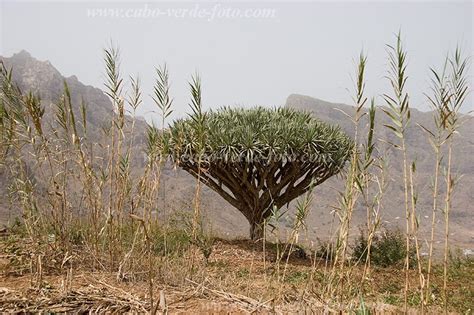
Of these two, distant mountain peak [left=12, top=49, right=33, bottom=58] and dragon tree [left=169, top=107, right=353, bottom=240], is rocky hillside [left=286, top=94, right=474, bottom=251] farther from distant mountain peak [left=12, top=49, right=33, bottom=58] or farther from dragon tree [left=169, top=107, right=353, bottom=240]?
distant mountain peak [left=12, top=49, right=33, bottom=58]

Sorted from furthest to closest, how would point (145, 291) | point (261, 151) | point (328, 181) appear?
point (328, 181) → point (261, 151) → point (145, 291)

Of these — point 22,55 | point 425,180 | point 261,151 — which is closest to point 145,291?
point 261,151

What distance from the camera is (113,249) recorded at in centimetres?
375

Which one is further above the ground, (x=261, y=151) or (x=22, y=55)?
(x=22, y=55)

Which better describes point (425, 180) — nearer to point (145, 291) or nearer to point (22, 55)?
point (145, 291)

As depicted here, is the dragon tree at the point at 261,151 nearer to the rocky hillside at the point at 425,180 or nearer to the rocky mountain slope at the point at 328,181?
the rocky mountain slope at the point at 328,181

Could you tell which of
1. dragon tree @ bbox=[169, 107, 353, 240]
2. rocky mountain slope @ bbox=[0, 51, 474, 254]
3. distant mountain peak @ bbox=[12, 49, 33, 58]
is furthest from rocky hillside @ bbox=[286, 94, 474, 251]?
distant mountain peak @ bbox=[12, 49, 33, 58]

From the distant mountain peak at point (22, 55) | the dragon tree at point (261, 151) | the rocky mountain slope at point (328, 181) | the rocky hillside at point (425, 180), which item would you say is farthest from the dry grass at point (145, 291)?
the distant mountain peak at point (22, 55)

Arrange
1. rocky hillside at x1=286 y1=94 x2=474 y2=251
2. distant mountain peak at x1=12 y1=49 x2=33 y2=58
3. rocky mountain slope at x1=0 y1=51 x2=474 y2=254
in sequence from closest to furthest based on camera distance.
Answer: rocky mountain slope at x1=0 y1=51 x2=474 y2=254 → rocky hillside at x1=286 y1=94 x2=474 y2=251 → distant mountain peak at x1=12 y1=49 x2=33 y2=58

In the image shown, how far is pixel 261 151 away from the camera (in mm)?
9297

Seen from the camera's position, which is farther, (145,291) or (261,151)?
(261,151)

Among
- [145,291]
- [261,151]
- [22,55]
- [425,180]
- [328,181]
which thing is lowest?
[145,291]

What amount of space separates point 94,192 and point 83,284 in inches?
32.0

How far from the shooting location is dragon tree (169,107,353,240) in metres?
9.28
